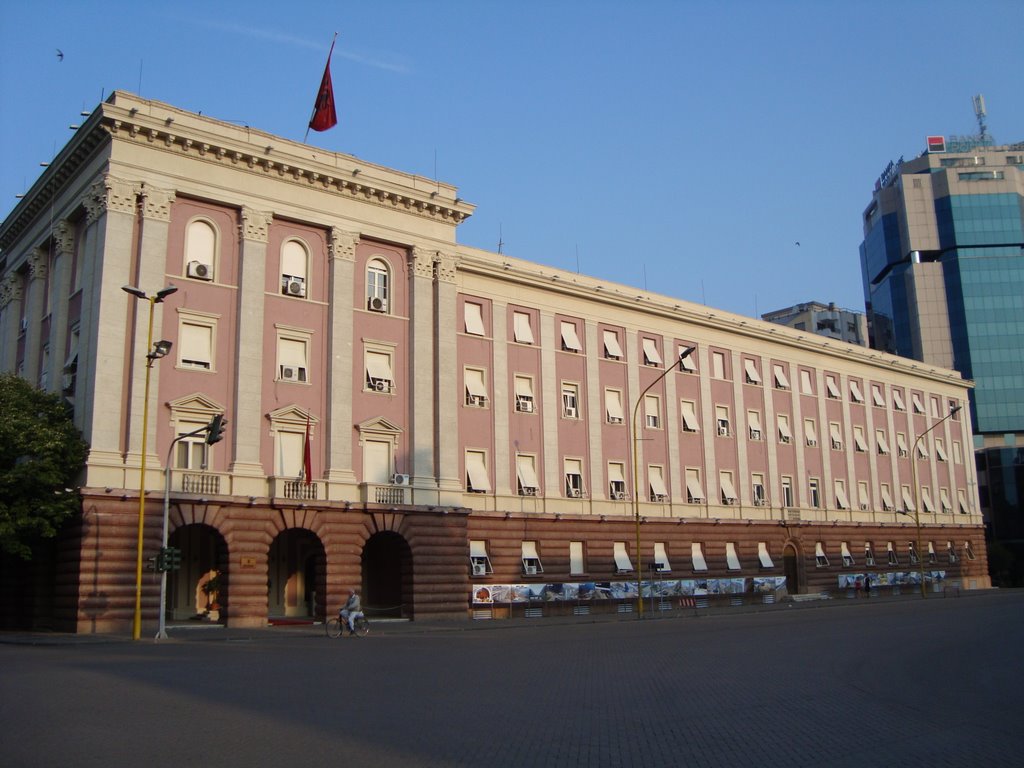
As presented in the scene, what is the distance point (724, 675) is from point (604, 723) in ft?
19.6

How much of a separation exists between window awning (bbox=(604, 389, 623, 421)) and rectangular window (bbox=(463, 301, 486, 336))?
327 inches

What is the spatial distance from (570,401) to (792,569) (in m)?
19.7

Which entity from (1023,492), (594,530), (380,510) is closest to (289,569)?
(380,510)

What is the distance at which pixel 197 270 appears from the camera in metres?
35.2

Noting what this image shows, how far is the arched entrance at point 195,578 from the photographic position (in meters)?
36.2

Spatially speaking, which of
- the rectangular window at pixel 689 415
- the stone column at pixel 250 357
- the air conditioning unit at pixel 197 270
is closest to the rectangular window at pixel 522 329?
the rectangular window at pixel 689 415

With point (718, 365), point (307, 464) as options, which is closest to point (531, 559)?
point (307, 464)

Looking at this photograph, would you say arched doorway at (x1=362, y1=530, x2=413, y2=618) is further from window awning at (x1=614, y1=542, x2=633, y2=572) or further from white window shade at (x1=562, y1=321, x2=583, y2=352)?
white window shade at (x1=562, y1=321, x2=583, y2=352)

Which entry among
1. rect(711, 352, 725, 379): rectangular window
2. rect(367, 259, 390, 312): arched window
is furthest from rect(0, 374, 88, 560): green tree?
rect(711, 352, 725, 379): rectangular window

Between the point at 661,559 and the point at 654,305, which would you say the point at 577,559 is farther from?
Result: the point at 654,305

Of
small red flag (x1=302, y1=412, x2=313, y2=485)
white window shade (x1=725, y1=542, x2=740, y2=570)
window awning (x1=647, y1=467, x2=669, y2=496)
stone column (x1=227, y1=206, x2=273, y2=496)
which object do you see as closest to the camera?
stone column (x1=227, y1=206, x2=273, y2=496)

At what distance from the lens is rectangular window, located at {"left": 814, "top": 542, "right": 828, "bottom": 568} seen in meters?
58.6

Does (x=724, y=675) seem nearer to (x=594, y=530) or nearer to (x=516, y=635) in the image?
(x=516, y=635)

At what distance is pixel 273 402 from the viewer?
36.2 metres
